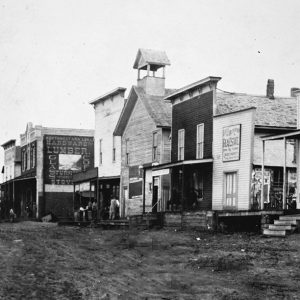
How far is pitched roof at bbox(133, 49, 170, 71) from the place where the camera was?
44.0 meters

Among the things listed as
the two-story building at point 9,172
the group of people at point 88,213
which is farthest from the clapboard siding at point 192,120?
the two-story building at point 9,172

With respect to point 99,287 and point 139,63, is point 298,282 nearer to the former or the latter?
point 99,287

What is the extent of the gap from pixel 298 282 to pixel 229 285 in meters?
1.40

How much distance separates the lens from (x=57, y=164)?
61188 mm

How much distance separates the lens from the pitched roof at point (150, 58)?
44.0 m

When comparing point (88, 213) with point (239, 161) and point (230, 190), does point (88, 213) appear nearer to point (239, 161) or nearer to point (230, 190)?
point (230, 190)

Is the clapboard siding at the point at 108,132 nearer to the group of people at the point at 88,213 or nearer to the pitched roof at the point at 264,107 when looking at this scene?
the group of people at the point at 88,213

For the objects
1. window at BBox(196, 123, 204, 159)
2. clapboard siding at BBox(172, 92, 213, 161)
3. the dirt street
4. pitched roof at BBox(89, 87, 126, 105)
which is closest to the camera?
the dirt street

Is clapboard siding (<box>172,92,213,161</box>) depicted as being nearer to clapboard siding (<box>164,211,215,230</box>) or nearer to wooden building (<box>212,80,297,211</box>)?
wooden building (<box>212,80,297,211</box>)

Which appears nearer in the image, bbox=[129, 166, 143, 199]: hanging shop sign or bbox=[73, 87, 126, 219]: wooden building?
bbox=[129, 166, 143, 199]: hanging shop sign

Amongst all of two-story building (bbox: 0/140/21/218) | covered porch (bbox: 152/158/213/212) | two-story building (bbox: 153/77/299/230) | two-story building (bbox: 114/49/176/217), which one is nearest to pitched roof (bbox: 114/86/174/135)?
two-story building (bbox: 114/49/176/217)

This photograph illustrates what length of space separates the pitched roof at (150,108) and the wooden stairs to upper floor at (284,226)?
52.6 ft

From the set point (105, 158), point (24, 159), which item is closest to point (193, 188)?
point (105, 158)

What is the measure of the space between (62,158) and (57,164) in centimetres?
65
